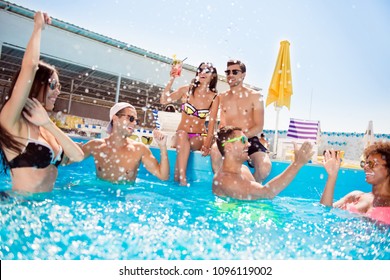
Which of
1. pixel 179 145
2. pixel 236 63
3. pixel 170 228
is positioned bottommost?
pixel 170 228

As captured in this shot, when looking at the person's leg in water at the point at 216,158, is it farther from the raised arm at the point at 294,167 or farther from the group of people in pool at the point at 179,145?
the raised arm at the point at 294,167

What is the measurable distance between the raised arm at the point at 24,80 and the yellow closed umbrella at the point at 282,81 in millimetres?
8293

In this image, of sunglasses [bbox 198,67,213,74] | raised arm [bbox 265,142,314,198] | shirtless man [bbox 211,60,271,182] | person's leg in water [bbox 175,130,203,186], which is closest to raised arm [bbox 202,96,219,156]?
shirtless man [bbox 211,60,271,182]

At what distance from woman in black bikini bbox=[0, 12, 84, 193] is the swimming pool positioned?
0.82 ft

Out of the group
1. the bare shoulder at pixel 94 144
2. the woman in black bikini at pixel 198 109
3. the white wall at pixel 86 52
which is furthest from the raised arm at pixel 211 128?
the white wall at pixel 86 52

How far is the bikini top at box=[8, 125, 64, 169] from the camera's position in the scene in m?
2.57

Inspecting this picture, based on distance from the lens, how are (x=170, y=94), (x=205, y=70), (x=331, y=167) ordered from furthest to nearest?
(x=170, y=94)
(x=205, y=70)
(x=331, y=167)

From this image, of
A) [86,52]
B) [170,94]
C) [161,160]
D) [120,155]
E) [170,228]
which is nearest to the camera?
[170,228]

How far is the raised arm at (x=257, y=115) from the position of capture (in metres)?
4.80

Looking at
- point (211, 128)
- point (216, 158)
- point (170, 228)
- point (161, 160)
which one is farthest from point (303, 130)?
point (170, 228)

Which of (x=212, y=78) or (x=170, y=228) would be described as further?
(x=212, y=78)

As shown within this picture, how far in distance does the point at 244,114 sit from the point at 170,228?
2.91m

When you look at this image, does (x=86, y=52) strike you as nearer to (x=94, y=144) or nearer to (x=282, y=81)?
(x=282, y=81)

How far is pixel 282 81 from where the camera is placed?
9.69 m
